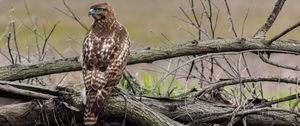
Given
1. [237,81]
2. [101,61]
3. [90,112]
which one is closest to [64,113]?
[90,112]

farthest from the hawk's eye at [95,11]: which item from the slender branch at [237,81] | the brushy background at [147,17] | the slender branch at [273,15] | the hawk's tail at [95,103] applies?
the brushy background at [147,17]

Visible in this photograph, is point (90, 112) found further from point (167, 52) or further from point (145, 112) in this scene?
point (167, 52)

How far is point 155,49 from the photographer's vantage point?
26.6 ft

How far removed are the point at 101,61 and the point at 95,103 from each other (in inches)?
15.7

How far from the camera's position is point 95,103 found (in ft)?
24.4

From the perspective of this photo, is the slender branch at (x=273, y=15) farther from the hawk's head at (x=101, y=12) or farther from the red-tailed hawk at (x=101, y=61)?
the hawk's head at (x=101, y=12)

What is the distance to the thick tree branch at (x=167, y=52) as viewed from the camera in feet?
26.4

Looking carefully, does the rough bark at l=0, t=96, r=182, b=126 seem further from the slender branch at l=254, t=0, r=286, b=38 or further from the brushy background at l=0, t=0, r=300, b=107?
the brushy background at l=0, t=0, r=300, b=107

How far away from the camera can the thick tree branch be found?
317 inches

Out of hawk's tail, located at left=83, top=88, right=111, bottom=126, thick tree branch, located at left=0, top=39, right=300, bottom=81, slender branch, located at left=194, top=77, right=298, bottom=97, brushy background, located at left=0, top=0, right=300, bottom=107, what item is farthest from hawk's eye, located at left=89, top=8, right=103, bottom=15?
brushy background, located at left=0, top=0, right=300, bottom=107

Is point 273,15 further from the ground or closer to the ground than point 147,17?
closer to the ground

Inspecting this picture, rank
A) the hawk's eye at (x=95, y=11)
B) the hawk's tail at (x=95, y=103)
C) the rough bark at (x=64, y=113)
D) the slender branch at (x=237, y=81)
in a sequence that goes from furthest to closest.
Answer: the hawk's eye at (x=95, y=11) < the slender branch at (x=237, y=81) < the rough bark at (x=64, y=113) < the hawk's tail at (x=95, y=103)

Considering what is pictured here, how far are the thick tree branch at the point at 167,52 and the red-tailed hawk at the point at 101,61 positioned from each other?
271 mm

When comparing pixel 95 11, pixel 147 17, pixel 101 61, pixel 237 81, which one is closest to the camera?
pixel 101 61
